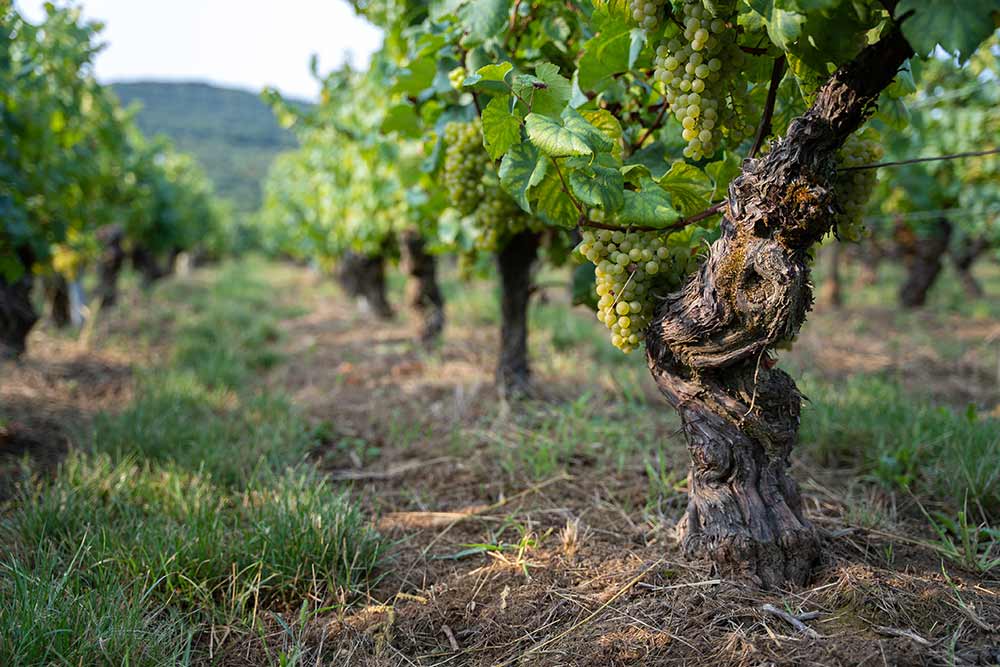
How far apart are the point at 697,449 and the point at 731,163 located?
0.81 m

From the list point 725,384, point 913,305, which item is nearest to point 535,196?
point 725,384

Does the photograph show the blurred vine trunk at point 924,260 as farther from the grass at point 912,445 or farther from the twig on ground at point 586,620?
the twig on ground at point 586,620

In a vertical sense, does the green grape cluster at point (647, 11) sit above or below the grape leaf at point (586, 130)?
above

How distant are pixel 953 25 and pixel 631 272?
32.6 inches

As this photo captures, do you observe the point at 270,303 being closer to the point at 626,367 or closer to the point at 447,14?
the point at 626,367

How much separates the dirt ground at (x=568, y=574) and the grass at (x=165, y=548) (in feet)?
0.55

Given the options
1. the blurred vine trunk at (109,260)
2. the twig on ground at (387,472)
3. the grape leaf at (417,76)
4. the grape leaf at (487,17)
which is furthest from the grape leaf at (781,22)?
the blurred vine trunk at (109,260)

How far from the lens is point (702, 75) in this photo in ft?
4.87

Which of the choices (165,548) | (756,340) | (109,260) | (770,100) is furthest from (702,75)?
A: (109,260)

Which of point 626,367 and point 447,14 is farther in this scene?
point 626,367

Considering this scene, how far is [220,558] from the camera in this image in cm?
189

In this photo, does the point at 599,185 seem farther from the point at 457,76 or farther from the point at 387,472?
the point at 387,472

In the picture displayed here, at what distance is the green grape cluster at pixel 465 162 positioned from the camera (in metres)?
2.33

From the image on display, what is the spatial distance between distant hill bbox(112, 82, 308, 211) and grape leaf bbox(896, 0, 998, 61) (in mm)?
53314
